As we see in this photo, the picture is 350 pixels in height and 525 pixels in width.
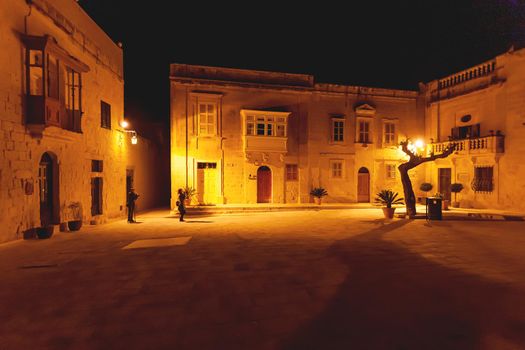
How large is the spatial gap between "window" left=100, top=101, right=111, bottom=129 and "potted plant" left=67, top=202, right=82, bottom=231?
13.5 ft

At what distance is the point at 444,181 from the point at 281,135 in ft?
38.6

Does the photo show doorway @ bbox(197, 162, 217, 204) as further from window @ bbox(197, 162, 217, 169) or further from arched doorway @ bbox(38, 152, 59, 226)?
arched doorway @ bbox(38, 152, 59, 226)

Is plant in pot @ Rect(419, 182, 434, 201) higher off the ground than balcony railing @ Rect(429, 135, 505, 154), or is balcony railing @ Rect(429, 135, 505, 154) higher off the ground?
balcony railing @ Rect(429, 135, 505, 154)

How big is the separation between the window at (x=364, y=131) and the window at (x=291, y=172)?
5177 mm

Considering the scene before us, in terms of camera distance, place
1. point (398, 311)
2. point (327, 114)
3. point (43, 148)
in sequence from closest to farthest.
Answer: point (398, 311)
point (43, 148)
point (327, 114)

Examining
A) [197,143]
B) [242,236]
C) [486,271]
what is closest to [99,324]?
[242,236]

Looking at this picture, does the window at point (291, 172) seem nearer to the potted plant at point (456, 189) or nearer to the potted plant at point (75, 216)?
the potted plant at point (456, 189)

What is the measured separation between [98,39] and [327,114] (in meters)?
14.1

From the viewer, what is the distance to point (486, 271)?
20.4 ft

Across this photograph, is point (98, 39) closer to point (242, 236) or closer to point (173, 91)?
point (173, 91)

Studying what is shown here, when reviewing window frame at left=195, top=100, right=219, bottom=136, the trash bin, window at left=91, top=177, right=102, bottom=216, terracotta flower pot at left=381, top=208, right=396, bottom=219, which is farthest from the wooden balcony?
the trash bin

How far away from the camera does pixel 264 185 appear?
20.4 m

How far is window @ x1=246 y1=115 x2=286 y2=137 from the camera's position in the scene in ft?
65.3

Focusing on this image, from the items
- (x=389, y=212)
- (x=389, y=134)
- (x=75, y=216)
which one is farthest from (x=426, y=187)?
(x=75, y=216)
